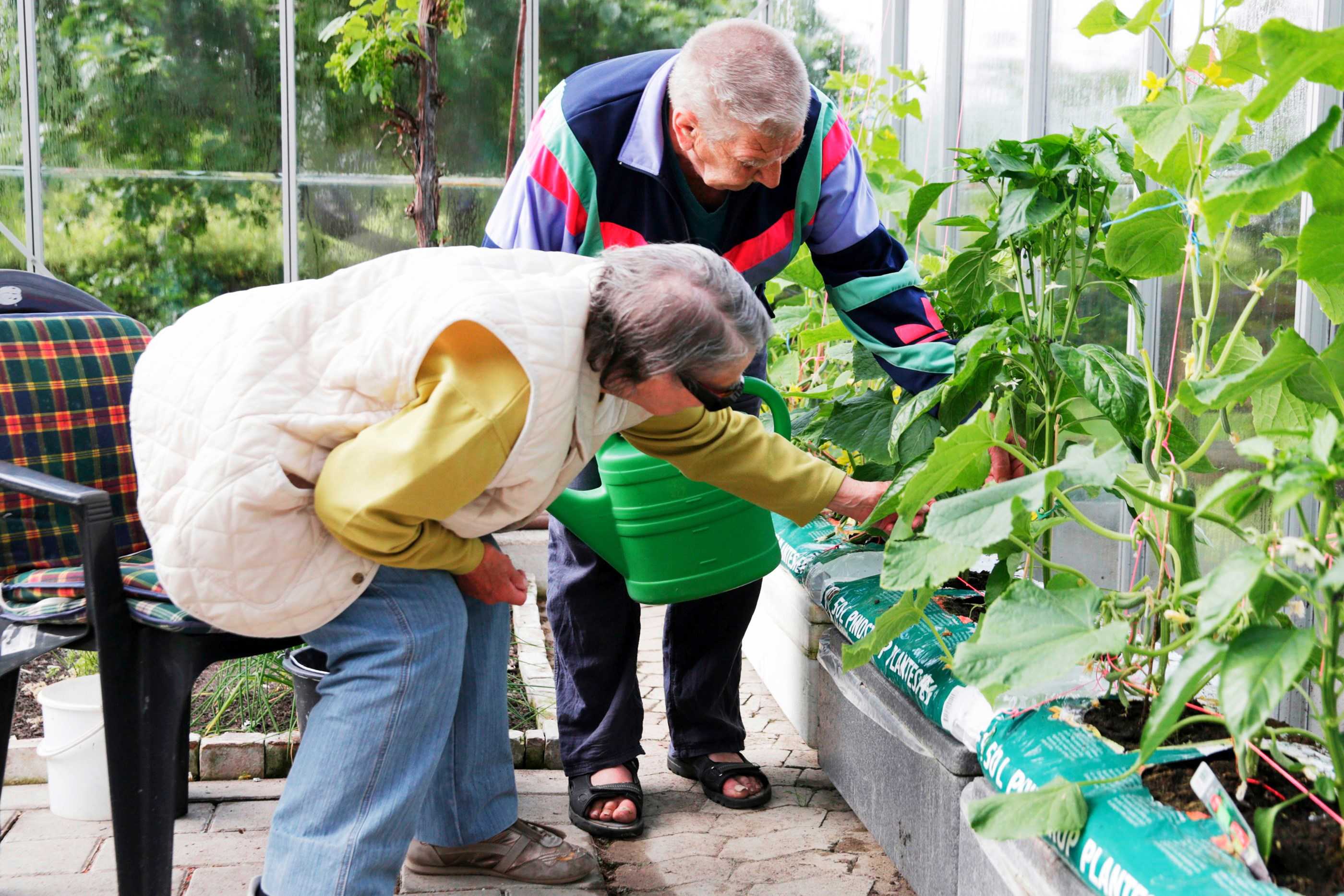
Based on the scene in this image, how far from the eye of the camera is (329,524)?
1.46 m

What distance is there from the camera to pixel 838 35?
4.30m

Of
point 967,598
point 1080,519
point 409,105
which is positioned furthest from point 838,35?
point 1080,519

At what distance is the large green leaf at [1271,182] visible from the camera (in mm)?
997

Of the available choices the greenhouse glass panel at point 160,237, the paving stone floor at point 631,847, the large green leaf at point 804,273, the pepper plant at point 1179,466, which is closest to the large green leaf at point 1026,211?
the pepper plant at point 1179,466

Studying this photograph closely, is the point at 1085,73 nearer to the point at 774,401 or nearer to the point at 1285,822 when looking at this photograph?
the point at 774,401

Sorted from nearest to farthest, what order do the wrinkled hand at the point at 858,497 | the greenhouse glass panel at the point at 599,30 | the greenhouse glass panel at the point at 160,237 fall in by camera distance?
the wrinkled hand at the point at 858,497 < the greenhouse glass panel at the point at 160,237 < the greenhouse glass panel at the point at 599,30

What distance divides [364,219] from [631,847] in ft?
11.3

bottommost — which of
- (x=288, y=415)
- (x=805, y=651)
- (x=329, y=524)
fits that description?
(x=805, y=651)

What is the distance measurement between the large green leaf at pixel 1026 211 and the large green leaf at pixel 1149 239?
0.31 feet

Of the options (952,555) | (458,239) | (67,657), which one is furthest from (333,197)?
(952,555)

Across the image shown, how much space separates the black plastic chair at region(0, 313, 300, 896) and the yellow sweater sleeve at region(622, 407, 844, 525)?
2.09ft

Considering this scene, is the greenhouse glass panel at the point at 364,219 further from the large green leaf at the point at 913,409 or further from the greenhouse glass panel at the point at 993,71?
the large green leaf at the point at 913,409

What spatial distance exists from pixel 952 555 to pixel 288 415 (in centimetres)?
80

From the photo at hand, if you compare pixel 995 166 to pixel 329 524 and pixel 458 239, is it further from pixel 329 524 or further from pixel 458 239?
pixel 458 239
